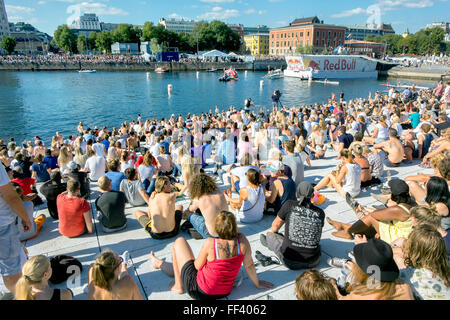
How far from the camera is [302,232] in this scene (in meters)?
3.46

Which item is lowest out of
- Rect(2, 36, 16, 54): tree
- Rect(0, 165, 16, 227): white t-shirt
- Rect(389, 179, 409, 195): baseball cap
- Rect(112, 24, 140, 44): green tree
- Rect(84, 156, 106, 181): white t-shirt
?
Rect(84, 156, 106, 181): white t-shirt

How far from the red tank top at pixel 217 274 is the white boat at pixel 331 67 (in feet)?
185

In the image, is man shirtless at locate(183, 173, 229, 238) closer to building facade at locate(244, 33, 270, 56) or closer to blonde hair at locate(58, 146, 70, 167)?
blonde hair at locate(58, 146, 70, 167)

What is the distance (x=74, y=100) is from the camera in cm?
3606

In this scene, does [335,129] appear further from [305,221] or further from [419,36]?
[419,36]

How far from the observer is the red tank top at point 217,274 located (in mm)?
2877

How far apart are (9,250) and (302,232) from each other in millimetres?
3372

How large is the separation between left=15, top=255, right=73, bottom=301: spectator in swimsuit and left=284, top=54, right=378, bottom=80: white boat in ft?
188

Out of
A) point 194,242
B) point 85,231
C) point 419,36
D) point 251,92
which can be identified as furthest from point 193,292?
point 419,36

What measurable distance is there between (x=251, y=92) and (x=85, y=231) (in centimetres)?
4106

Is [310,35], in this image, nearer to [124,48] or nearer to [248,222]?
[124,48]

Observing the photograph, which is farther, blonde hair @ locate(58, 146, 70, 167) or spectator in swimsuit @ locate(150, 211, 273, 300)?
blonde hair @ locate(58, 146, 70, 167)

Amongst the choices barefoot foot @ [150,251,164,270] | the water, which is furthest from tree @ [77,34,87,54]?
barefoot foot @ [150,251,164,270]

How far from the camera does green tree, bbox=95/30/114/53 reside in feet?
382
